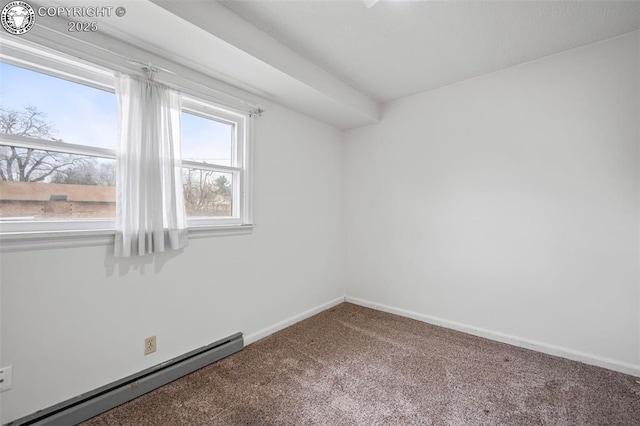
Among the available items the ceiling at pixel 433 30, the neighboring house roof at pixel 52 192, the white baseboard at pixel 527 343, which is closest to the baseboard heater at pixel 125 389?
the neighboring house roof at pixel 52 192

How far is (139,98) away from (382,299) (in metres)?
3.04

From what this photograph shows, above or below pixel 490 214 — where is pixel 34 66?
above

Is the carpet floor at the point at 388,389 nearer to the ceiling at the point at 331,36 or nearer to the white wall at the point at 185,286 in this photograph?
the white wall at the point at 185,286

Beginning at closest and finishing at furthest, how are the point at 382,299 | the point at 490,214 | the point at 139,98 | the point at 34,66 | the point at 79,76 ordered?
1. the point at 34,66
2. the point at 79,76
3. the point at 139,98
4. the point at 490,214
5. the point at 382,299

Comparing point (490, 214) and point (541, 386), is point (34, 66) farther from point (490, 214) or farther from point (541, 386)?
point (541, 386)

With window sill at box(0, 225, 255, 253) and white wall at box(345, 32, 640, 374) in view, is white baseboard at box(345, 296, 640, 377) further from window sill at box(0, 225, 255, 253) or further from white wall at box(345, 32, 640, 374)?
window sill at box(0, 225, 255, 253)

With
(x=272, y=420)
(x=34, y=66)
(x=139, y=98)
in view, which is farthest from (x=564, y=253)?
(x=34, y=66)

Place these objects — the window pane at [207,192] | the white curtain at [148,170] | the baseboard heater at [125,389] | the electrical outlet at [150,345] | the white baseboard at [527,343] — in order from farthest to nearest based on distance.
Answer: the window pane at [207,192], the white baseboard at [527,343], the electrical outlet at [150,345], the white curtain at [148,170], the baseboard heater at [125,389]

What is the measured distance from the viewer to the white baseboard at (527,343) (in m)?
2.03

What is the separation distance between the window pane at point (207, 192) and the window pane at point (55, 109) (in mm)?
562

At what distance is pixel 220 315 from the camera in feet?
7.43

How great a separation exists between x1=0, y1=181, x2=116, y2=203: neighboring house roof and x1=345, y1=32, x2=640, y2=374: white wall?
8.57 feet

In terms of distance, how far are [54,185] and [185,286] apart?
100cm

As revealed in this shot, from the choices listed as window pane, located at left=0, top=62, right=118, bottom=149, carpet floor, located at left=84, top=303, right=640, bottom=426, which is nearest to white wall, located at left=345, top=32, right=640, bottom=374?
carpet floor, located at left=84, top=303, right=640, bottom=426
